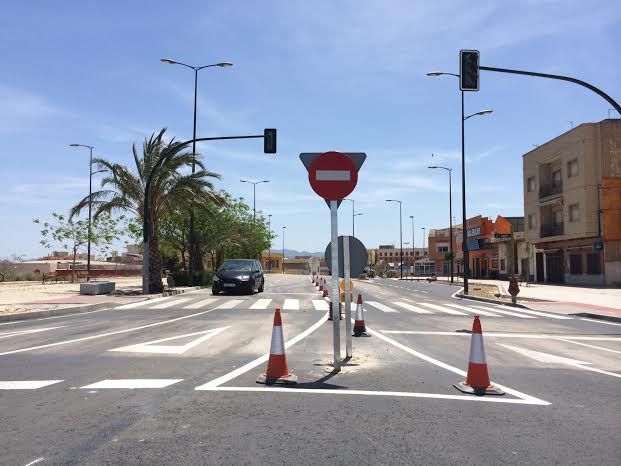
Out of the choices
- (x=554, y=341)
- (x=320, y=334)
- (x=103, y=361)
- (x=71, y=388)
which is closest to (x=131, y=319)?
(x=320, y=334)

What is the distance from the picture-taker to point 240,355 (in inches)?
344

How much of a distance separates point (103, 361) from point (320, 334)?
470cm

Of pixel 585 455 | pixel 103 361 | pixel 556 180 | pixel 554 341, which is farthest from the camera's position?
pixel 556 180

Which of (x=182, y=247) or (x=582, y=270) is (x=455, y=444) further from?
(x=582, y=270)

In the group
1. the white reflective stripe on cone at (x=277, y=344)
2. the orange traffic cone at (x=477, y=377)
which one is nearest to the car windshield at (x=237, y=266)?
the white reflective stripe on cone at (x=277, y=344)

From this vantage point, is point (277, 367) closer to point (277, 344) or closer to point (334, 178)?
point (277, 344)

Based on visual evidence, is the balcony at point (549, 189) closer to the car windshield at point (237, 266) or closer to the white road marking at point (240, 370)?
the car windshield at point (237, 266)

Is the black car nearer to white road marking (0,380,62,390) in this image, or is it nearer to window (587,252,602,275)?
white road marking (0,380,62,390)

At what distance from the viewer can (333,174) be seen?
7.35 m

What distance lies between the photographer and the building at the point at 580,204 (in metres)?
37.2

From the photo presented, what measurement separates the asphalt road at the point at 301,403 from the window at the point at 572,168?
3230 cm

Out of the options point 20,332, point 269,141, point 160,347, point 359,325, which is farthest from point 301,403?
point 269,141

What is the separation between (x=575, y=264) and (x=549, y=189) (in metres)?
6.60

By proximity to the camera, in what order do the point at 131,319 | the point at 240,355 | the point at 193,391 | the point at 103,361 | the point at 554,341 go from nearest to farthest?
the point at 193,391 → the point at 103,361 → the point at 240,355 → the point at 554,341 → the point at 131,319
